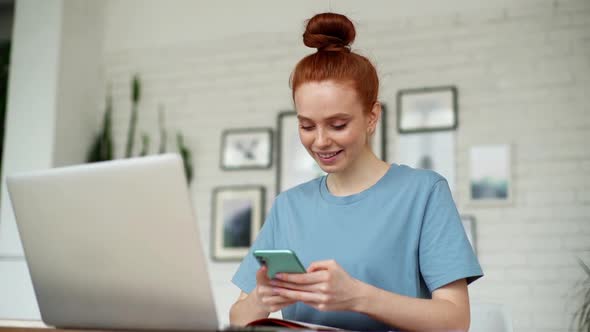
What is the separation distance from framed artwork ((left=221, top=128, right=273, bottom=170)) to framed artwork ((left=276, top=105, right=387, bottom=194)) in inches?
3.5

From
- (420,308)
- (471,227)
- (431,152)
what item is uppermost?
(431,152)

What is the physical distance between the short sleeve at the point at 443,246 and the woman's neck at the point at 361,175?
159 millimetres

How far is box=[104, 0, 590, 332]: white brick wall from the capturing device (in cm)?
386

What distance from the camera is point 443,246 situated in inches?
58.8

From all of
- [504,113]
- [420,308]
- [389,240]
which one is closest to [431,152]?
[504,113]

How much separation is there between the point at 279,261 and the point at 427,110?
3.18 meters

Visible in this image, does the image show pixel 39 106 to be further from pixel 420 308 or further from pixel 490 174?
pixel 420 308

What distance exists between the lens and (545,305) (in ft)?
12.5

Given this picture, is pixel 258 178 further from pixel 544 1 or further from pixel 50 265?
pixel 50 265

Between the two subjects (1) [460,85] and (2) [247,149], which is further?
(2) [247,149]

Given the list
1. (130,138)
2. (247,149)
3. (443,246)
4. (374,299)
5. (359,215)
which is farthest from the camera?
(130,138)

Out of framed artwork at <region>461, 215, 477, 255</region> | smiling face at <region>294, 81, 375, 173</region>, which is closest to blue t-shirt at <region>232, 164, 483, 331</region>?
smiling face at <region>294, 81, 375, 173</region>

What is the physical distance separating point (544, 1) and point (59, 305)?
3.61 metres

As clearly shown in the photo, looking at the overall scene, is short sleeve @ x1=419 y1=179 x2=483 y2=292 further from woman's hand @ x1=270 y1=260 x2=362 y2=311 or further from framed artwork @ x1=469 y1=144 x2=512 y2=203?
framed artwork @ x1=469 y1=144 x2=512 y2=203
